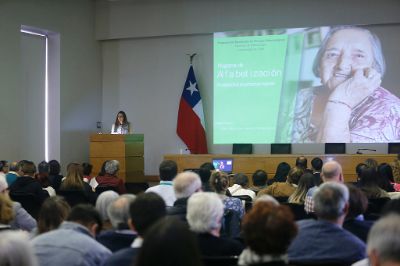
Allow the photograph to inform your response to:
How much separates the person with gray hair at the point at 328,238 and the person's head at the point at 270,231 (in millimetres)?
613

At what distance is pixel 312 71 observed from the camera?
10.6 metres

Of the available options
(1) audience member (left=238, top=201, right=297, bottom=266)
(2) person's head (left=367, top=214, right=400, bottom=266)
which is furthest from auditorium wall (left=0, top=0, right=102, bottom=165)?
(2) person's head (left=367, top=214, right=400, bottom=266)

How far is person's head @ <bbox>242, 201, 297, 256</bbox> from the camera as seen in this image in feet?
6.96

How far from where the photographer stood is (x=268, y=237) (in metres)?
2.12

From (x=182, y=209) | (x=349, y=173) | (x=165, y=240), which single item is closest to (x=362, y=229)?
(x=182, y=209)

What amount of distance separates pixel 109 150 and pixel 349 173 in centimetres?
425

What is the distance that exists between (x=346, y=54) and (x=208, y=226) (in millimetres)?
8145

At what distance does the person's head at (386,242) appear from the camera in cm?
167

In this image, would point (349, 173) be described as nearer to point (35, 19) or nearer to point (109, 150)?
point (109, 150)

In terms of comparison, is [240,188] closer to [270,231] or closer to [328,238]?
[328,238]

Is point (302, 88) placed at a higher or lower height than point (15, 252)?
higher

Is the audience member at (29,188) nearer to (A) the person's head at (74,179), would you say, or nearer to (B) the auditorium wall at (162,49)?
(A) the person's head at (74,179)

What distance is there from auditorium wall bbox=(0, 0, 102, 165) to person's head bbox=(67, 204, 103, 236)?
23.5ft

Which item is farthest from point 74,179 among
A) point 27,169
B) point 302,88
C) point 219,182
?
point 302,88
